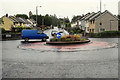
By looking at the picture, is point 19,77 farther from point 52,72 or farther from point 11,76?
point 52,72

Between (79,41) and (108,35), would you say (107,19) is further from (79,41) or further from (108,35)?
(79,41)

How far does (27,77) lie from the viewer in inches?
245

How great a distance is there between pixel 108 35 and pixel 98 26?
12437 millimetres

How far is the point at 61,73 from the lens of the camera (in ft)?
22.0

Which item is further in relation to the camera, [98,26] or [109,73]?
[98,26]

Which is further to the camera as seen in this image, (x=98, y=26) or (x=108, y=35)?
(x=98, y=26)

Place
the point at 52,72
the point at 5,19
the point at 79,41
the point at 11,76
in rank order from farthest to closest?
1. the point at 5,19
2. the point at 79,41
3. the point at 52,72
4. the point at 11,76

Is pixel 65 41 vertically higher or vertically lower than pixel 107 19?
lower

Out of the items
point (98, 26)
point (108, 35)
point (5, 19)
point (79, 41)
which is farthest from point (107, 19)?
point (5, 19)

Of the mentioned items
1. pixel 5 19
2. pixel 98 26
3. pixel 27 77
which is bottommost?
pixel 27 77

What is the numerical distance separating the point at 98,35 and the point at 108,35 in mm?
2407

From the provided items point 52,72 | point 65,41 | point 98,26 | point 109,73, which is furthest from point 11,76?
point 98,26

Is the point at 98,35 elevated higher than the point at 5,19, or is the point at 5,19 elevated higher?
the point at 5,19

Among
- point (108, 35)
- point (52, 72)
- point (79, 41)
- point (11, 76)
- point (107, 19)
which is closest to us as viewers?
point (11, 76)
